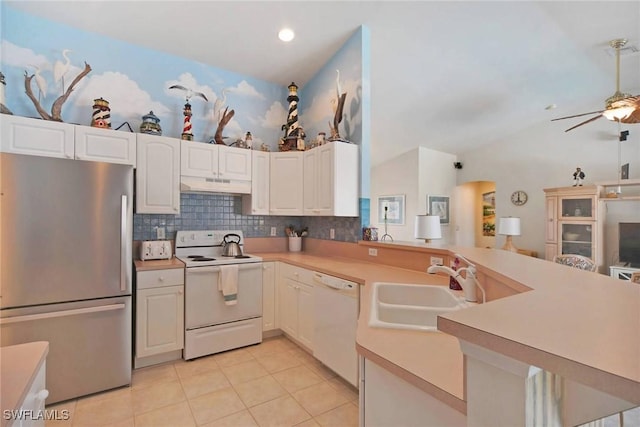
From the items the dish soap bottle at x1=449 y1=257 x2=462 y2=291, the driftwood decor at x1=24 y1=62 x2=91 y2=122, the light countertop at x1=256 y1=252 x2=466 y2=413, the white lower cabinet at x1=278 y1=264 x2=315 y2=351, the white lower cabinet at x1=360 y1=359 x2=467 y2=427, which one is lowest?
the white lower cabinet at x1=278 y1=264 x2=315 y2=351

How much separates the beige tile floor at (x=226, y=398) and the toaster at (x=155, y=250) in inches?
39.0

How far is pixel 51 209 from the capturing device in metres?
1.96

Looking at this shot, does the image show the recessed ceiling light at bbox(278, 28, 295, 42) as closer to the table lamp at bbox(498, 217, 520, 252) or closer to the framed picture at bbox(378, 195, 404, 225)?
the framed picture at bbox(378, 195, 404, 225)

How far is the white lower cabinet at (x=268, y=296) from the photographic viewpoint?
3006 mm

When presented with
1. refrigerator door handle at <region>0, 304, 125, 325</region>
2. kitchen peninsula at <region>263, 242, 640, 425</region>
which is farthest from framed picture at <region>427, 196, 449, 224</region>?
refrigerator door handle at <region>0, 304, 125, 325</region>

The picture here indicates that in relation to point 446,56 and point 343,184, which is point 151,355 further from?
point 446,56

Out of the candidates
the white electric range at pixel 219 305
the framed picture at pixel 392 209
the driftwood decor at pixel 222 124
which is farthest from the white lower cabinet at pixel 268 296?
the framed picture at pixel 392 209

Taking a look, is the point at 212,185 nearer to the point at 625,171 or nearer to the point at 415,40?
the point at 415,40

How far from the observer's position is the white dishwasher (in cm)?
207

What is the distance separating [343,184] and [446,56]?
77.4 inches

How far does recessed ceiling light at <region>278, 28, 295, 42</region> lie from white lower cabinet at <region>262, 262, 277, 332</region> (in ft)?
7.59

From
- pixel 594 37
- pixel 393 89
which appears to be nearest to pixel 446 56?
pixel 393 89

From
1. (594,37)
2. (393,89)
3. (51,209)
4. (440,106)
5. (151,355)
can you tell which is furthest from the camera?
(440,106)

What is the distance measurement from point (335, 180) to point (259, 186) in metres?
1.01
